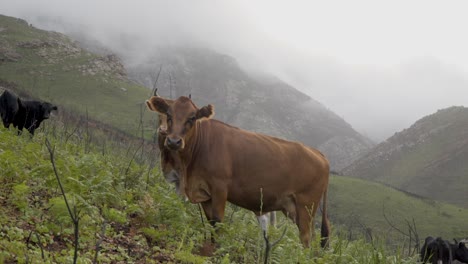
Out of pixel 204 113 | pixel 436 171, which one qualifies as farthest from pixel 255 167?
pixel 436 171

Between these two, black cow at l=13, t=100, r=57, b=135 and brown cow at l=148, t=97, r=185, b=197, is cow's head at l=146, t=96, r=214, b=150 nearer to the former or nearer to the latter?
brown cow at l=148, t=97, r=185, b=197

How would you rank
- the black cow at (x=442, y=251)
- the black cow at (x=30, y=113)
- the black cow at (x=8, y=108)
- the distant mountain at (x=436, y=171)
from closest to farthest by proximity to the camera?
the black cow at (x=442, y=251), the black cow at (x=8, y=108), the black cow at (x=30, y=113), the distant mountain at (x=436, y=171)

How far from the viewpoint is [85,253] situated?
215 inches

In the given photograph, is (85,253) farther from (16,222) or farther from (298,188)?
(298,188)

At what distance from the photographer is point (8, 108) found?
1609 centimetres

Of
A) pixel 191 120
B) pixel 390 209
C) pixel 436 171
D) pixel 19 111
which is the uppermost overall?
pixel 191 120

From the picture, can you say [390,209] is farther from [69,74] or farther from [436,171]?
[436,171]

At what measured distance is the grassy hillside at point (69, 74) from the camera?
8656 centimetres

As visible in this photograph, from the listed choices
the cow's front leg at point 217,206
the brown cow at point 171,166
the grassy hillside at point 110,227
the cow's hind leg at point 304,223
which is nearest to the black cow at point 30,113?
the grassy hillside at point 110,227

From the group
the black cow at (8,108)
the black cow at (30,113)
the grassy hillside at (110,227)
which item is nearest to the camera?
the grassy hillside at (110,227)

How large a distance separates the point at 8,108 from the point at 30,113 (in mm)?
1660

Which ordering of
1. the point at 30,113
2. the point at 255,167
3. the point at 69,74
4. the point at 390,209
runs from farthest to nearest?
1. the point at 69,74
2. the point at 390,209
3. the point at 30,113
4. the point at 255,167

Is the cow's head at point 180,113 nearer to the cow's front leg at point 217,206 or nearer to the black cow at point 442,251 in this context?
the cow's front leg at point 217,206

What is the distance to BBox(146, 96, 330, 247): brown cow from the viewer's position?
806cm
